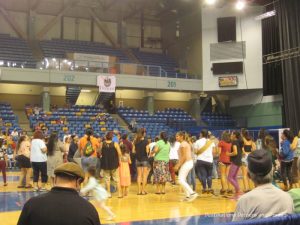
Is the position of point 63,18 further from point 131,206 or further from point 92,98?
point 131,206

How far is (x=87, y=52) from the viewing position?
28.2 metres

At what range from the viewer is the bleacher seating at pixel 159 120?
976 inches

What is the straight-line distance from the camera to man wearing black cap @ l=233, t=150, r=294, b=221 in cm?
286

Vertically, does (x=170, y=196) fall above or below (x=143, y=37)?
below

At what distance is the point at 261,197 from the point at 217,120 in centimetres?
2616

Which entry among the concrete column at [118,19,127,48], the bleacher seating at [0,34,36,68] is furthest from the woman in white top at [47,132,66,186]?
the concrete column at [118,19,127,48]

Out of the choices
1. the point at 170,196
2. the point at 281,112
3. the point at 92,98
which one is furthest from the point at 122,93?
the point at 170,196

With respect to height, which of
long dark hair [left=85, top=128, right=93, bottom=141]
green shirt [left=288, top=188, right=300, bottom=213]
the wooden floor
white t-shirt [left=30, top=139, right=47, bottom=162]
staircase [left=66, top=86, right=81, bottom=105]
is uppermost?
staircase [left=66, top=86, right=81, bottom=105]

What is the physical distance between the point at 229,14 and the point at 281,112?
23.3 ft

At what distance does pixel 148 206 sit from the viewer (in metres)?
8.50

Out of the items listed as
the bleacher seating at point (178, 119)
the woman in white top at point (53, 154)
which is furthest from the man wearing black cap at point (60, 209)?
the bleacher seating at point (178, 119)

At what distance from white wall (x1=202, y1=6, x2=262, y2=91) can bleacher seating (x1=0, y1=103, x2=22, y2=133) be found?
1235cm

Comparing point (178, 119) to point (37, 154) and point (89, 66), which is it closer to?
point (89, 66)

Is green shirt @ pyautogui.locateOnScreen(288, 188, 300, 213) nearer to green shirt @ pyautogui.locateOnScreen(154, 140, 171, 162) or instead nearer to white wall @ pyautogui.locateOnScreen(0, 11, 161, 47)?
green shirt @ pyautogui.locateOnScreen(154, 140, 171, 162)
